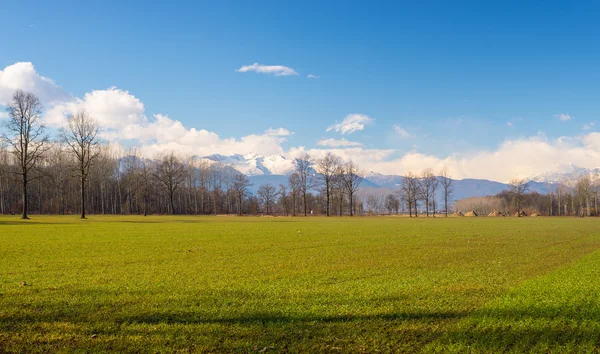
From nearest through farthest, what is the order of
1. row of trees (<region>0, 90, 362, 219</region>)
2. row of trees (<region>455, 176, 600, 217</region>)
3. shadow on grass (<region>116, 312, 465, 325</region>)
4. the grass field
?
the grass field → shadow on grass (<region>116, 312, 465, 325</region>) → row of trees (<region>0, 90, 362, 219</region>) → row of trees (<region>455, 176, 600, 217</region>)

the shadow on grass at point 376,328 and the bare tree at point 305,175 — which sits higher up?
the bare tree at point 305,175

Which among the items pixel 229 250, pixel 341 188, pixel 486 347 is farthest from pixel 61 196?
pixel 486 347

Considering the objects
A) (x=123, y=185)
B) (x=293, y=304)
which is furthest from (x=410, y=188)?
(x=293, y=304)

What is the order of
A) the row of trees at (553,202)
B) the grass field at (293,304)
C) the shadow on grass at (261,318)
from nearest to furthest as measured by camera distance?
the grass field at (293,304), the shadow on grass at (261,318), the row of trees at (553,202)

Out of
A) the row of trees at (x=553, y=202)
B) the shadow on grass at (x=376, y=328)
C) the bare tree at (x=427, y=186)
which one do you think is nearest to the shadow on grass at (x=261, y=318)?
the shadow on grass at (x=376, y=328)

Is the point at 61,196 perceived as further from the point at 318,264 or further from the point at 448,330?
the point at 448,330

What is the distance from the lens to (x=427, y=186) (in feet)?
413

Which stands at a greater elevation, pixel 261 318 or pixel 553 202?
pixel 261 318

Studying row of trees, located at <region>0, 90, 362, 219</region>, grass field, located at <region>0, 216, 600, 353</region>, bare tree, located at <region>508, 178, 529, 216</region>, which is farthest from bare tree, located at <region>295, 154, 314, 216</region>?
grass field, located at <region>0, 216, 600, 353</region>

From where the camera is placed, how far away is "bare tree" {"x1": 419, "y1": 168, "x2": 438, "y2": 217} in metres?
122

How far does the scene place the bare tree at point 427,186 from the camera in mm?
122125

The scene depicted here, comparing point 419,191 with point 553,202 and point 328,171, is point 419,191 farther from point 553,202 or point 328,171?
point 553,202

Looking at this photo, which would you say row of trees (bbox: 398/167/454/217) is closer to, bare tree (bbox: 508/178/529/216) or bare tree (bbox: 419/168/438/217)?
bare tree (bbox: 419/168/438/217)

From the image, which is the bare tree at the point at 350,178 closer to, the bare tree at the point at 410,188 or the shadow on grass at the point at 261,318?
the bare tree at the point at 410,188
